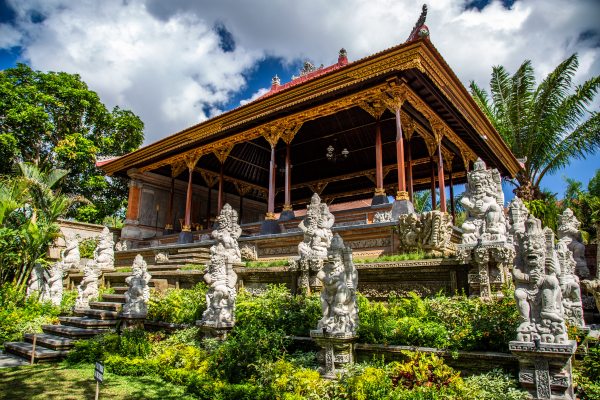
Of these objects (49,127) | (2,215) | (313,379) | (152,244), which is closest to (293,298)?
(313,379)

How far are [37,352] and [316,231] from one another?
17.8 ft

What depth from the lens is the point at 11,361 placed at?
688 cm

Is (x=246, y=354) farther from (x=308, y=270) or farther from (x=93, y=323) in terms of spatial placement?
(x=93, y=323)

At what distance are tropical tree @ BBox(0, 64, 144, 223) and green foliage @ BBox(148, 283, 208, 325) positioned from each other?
1418 cm

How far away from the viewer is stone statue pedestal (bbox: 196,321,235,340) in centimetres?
602

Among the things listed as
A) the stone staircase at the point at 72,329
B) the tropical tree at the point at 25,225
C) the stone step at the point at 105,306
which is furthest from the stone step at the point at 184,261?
the tropical tree at the point at 25,225

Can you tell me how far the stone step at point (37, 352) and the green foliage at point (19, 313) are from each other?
865 millimetres

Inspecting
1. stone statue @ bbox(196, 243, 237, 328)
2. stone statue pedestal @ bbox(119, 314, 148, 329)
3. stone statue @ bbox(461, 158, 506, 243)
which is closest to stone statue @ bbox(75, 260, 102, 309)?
stone statue pedestal @ bbox(119, 314, 148, 329)

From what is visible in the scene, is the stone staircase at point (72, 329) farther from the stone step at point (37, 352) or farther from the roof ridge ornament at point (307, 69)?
the roof ridge ornament at point (307, 69)

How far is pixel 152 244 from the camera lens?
1753cm

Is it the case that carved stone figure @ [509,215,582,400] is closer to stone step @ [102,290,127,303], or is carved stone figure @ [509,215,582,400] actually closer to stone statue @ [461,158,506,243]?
stone statue @ [461,158,506,243]

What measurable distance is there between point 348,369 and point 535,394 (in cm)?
190

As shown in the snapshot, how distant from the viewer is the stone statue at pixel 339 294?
4.92 metres

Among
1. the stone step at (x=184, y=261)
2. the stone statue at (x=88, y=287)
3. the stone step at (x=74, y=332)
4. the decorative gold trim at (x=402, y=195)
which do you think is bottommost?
the stone step at (x=74, y=332)
